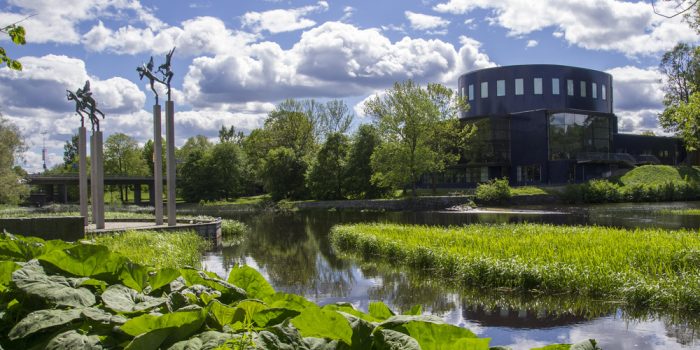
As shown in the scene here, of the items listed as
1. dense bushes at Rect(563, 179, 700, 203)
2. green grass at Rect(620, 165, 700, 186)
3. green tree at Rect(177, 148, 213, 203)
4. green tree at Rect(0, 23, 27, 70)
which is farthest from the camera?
green tree at Rect(177, 148, 213, 203)

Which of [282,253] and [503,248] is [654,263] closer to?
[503,248]

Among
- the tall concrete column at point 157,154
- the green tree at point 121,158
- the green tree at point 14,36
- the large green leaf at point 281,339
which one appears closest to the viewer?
the large green leaf at point 281,339

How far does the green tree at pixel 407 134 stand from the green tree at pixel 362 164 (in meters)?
2.28

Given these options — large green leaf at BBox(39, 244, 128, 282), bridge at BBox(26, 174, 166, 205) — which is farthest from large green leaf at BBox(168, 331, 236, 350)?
bridge at BBox(26, 174, 166, 205)

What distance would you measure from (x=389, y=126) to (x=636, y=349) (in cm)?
4651

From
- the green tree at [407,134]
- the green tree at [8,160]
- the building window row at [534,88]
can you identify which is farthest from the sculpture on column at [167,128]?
the building window row at [534,88]

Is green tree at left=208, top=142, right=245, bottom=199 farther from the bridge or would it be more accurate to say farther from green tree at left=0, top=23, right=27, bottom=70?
green tree at left=0, top=23, right=27, bottom=70

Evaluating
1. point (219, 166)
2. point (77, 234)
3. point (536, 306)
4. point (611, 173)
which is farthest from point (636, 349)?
point (219, 166)

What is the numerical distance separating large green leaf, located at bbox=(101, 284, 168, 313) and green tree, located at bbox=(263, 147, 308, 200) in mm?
62796

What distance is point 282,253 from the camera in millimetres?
21984

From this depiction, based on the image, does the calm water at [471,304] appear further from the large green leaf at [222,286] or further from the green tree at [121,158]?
the green tree at [121,158]

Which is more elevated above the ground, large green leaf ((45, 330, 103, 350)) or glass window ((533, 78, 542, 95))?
glass window ((533, 78, 542, 95))

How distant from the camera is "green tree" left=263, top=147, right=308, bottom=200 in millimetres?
65875

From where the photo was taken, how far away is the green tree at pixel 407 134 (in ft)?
174
